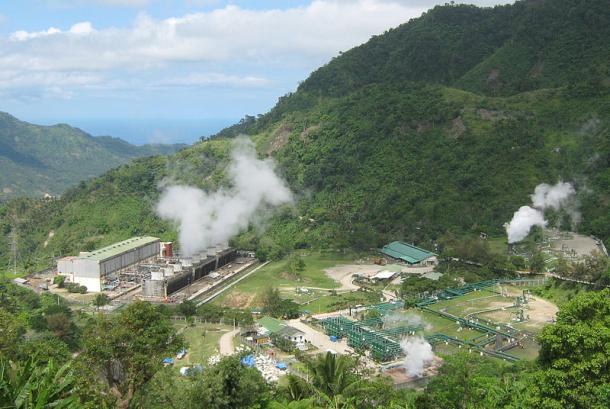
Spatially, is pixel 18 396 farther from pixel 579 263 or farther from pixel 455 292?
pixel 579 263

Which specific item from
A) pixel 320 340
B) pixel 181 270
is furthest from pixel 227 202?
pixel 320 340

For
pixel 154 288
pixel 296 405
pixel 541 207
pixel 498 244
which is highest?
pixel 541 207

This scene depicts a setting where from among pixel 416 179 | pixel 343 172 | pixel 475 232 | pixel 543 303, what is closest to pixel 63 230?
pixel 343 172

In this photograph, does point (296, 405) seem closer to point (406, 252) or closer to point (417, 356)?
point (417, 356)

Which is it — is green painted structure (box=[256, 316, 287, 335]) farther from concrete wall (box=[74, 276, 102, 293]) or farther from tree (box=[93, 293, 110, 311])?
concrete wall (box=[74, 276, 102, 293])

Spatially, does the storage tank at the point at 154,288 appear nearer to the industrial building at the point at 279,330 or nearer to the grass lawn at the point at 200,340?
the grass lawn at the point at 200,340
